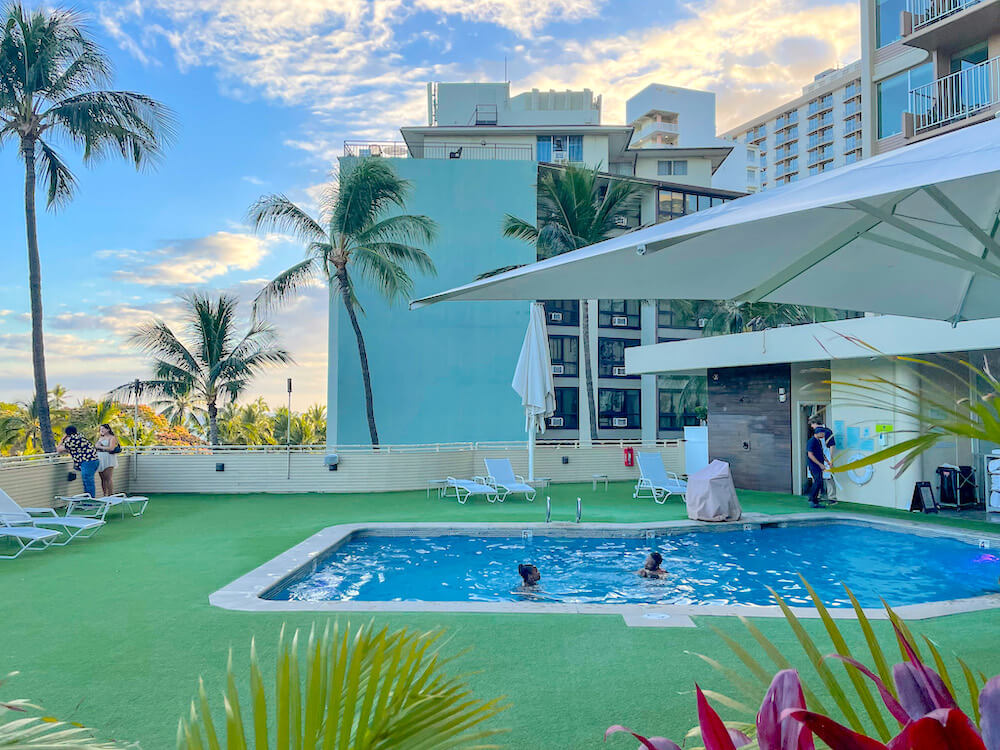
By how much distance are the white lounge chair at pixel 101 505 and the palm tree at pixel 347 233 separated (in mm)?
7791

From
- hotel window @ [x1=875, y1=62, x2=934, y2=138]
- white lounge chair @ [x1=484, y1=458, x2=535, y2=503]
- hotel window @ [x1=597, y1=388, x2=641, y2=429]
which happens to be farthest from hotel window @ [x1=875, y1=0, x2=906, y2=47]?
hotel window @ [x1=597, y1=388, x2=641, y2=429]

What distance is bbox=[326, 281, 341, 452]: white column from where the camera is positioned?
26203 mm

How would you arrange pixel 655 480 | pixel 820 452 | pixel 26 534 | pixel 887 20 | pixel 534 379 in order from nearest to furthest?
pixel 26 534, pixel 820 452, pixel 655 480, pixel 534 379, pixel 887 20

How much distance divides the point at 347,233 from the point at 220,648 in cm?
1667

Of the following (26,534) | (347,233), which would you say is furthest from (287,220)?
(26,534)

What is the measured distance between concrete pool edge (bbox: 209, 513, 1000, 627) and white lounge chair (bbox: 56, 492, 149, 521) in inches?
150

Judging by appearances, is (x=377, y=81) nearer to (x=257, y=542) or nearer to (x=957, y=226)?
(x=257, y=542)

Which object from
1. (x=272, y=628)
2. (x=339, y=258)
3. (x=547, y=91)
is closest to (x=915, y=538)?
(x=272, y=628)

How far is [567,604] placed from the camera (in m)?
6.39

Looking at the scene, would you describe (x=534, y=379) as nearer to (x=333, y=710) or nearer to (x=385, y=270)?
(x=385, y=270)

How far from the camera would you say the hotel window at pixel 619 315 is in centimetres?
3438

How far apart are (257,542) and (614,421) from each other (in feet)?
85.7

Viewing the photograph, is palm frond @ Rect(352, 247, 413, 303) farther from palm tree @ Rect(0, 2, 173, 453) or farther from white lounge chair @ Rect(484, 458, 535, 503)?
white lounge chair @ Rect(484, 458, 535, 503)

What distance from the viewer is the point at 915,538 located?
439 inches
